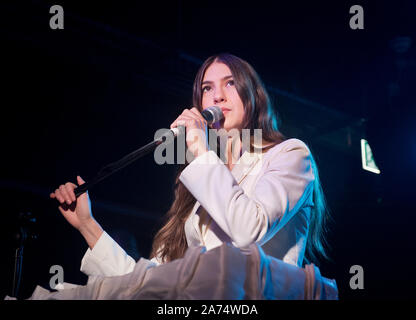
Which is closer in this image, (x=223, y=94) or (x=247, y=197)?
(x=247, y=197)

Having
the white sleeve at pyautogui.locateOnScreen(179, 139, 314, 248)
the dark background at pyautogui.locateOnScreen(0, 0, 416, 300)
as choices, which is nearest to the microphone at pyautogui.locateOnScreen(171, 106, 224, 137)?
the white sleeve at pyautogui.locateOnScreen(179, 139, 314, 248)

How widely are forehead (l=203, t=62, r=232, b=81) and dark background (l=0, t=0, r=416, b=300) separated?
166 centimetres

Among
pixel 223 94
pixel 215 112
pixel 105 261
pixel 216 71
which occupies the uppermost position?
pixel 216 71

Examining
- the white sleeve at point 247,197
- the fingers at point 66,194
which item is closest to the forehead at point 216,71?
the white sleeve at point 247,197

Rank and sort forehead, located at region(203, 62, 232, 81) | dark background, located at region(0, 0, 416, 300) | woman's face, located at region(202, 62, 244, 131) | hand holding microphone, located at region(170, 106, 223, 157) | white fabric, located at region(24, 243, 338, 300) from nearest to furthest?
white fabric, located at region(24, 243, 338, 300) < hand holding microphone, located at region(170, 106, 223, 157) < woman's face, located at region(202, 62, 244, 131) < forehead, located at region(203, 62, 232, 81) < dark background, located at region(0, 0, 416, 300)

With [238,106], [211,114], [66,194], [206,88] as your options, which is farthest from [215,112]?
[66,194]

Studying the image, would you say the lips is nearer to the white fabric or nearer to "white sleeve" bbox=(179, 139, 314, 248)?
"white sleeve" bbox=(179, 139, 314, 248)

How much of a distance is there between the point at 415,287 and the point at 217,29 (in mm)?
2688

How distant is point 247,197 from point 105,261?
630mm

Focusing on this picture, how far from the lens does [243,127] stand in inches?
69.1

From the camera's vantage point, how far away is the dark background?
3.39 m

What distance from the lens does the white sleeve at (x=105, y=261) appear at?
162 centimetres

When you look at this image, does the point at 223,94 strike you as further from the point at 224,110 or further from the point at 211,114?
the point at 211,114

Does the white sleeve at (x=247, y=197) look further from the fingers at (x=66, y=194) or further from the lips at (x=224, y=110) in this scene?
the fingers at (x=66, y=194)
